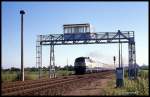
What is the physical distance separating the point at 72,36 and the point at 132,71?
9700 mm

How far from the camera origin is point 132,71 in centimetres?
4541

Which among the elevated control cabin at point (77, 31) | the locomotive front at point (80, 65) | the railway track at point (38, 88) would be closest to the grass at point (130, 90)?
the railway track at point (38, 88)

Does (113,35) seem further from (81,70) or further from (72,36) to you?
(81,70)

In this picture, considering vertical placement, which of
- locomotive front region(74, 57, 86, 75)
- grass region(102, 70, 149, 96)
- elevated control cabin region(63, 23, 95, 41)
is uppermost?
elevated control cabin region(63, 23, 95, 41)

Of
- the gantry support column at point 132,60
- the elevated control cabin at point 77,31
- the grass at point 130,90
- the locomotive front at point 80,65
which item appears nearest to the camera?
the grass at point 130,90

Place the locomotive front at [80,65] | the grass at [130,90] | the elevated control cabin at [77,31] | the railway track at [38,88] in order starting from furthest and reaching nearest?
1. the locomotive front at [80,65]
2. the elevated control cabin at [77,31]
3. the railway track at [38,88]
4. the grass at [130,90]

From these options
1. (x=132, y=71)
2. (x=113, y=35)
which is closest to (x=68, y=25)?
(x=113, y=35)

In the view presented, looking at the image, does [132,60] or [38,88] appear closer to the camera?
[38,88]

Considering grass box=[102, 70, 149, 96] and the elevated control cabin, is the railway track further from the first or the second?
the elevated control cabin

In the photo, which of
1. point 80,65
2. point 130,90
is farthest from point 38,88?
point 80,65

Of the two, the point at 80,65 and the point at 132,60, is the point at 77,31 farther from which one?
the point at 80,65

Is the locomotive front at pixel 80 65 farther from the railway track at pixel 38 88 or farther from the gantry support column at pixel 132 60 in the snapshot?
the railway track at pixel 38 88

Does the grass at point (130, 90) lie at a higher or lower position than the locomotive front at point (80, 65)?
lower

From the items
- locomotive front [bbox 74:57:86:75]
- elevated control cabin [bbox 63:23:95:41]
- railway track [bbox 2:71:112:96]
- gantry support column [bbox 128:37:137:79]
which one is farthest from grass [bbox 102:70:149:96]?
locomotive front [bbox 74:57:86:75]
